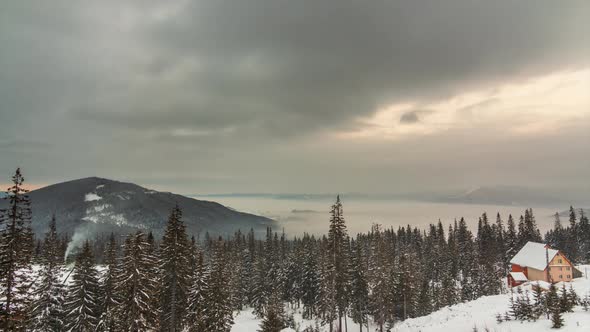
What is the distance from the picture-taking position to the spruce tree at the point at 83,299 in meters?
42.9

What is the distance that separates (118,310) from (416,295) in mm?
61243

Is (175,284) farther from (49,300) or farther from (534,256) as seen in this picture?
(534,256)

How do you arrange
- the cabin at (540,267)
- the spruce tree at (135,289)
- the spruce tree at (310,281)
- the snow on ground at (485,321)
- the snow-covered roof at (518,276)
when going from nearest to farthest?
1. the snow on ground at (485,321)
2. the spruce tree at (135,289)
3. the cabin at (540,267)
4. the snow-covered roof at (518,276)
5. the spruce tree at (310,281)

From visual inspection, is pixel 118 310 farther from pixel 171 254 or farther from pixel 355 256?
pixel 355 256

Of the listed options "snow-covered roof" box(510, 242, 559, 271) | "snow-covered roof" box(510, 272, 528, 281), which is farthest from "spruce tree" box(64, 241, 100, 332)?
"snow-covered roof" box(510, 272, 528, 281)

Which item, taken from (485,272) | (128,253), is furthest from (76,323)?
(485,272)

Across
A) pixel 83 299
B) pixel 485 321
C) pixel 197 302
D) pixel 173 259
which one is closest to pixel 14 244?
pixel 173 259

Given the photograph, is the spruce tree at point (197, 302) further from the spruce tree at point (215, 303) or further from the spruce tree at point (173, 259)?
the spruce tree at point (173, 259)

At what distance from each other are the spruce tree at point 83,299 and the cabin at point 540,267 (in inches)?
3199

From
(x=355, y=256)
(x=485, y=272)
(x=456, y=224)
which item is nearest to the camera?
(x=355, y=256)

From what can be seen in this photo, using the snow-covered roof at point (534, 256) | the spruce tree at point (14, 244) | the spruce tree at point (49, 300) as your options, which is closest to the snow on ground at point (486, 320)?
the snow-covered roof at point (534, 256)

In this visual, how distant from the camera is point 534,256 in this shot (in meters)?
77.1

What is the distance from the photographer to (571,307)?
97.6 feet

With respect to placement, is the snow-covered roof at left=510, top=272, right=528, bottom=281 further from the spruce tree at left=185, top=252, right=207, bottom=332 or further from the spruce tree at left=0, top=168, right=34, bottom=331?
the spruce tree at left=0, top=168, right=34, bottom=331
